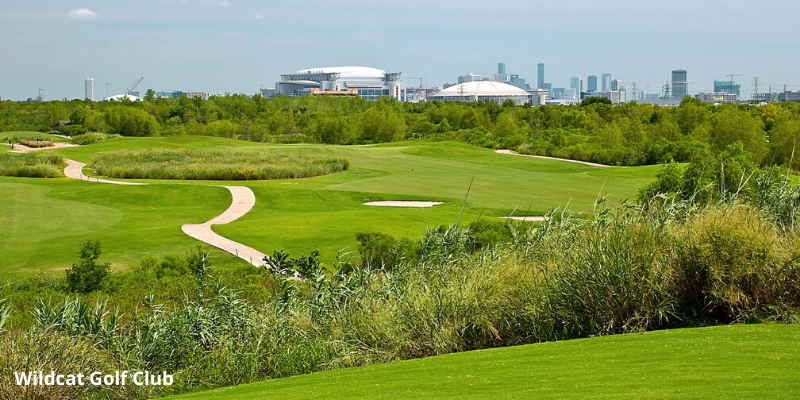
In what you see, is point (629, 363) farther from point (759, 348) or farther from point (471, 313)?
point (471, 313)

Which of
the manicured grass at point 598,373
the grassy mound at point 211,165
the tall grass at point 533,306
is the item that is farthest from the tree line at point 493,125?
the manicured grass at point 598,373

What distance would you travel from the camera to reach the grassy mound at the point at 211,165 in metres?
50.4

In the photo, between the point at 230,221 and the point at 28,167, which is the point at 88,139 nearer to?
the point at 28,167

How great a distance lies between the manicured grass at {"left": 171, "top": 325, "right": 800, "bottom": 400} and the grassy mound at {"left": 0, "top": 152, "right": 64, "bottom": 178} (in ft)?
143

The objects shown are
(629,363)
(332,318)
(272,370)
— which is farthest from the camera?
(332,318)

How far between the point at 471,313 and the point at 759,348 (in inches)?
173

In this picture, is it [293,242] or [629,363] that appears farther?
[293,242]

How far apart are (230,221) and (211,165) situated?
70.1ft

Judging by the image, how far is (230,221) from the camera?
108 ft

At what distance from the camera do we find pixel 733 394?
24.9ft

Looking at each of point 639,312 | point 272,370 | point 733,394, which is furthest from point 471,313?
point 733,394

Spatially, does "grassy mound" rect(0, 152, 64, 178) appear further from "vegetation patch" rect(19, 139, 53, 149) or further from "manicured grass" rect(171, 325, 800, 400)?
"manicured grass" rect(171, 325, 800, 400)

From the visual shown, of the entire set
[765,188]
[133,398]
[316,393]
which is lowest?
[133,398]

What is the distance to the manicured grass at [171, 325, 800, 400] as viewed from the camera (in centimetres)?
800
